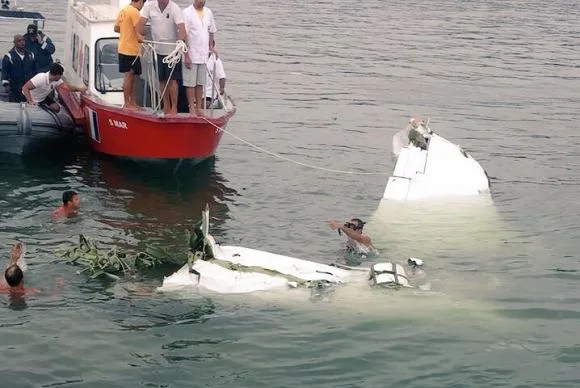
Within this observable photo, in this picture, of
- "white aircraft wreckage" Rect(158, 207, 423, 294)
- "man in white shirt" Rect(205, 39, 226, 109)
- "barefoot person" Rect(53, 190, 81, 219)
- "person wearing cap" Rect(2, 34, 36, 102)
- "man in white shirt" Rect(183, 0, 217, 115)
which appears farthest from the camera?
"person wearing cap" Rect(2, 34, 36, 102)

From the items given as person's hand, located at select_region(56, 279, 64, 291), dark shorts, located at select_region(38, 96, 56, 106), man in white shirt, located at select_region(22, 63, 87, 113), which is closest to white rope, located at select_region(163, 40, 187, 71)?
man in white shirt, located at select_region(22, 63, 87, 113)

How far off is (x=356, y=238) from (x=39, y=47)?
10002 millimetres

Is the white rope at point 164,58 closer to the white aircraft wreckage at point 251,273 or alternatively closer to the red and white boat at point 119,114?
the red and white boat at point 119,114

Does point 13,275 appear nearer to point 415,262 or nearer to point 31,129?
point 415,262

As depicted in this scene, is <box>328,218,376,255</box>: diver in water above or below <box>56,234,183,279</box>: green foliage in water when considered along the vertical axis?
above

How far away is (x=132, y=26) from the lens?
56.9ft

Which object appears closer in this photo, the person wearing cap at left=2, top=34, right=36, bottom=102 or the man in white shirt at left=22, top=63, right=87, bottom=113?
the man in white shirt at left=22, top=63, right=87, bottom=113

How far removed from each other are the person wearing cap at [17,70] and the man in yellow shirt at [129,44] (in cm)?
366

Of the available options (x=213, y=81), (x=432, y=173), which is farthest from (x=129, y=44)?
(x=432, y=173)

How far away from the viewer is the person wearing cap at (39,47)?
20922 millimetres

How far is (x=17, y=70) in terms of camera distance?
2041cm

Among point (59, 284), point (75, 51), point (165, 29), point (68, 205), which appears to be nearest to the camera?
point (59, 284)

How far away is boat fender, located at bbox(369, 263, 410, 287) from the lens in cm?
1234

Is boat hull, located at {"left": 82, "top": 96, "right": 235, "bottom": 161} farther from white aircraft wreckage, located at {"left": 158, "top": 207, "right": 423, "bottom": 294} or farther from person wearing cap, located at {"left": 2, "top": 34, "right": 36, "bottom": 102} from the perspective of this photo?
white aircraft wreckage, located at {"left": 158, "top": 207, "right": 423, "bottom": 294}
